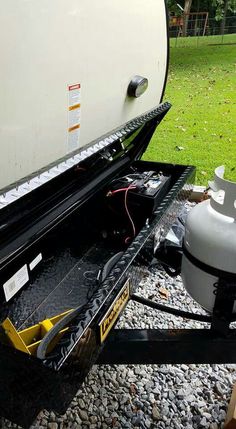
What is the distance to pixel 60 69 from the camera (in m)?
1.47

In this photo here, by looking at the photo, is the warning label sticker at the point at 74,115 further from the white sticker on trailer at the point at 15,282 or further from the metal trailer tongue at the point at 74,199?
the white sticker on trailer at the point at 15,282

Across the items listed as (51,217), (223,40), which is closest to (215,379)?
(51,217)

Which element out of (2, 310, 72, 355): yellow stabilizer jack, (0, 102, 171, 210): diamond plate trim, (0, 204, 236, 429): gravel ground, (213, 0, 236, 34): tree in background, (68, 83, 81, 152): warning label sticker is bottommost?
(0, 204, 236, 429): gravel ground

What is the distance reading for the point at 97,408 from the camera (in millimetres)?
1913

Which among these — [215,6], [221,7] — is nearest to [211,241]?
[215,6]

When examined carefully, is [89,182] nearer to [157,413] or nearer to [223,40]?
[157,413]

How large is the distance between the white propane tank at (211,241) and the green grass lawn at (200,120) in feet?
9.65

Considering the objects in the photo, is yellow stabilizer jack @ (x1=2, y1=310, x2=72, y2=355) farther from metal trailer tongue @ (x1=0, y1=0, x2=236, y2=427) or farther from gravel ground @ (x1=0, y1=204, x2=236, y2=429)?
gravel ground @ (x1=0, y1=204, x2=236, y2=429)

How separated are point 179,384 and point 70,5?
1847mm

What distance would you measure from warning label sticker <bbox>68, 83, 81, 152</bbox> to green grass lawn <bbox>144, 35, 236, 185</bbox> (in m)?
2.82

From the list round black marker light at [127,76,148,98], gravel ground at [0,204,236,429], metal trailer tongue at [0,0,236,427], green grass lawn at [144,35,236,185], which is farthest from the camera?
green grass lawn at [144,35,236,185]

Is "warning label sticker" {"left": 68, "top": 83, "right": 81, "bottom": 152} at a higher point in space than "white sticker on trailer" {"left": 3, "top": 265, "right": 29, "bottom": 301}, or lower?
higher

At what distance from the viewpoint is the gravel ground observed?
185 centimetres

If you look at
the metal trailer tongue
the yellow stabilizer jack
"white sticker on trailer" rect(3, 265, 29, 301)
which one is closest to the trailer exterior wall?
the metal trailer tongue
